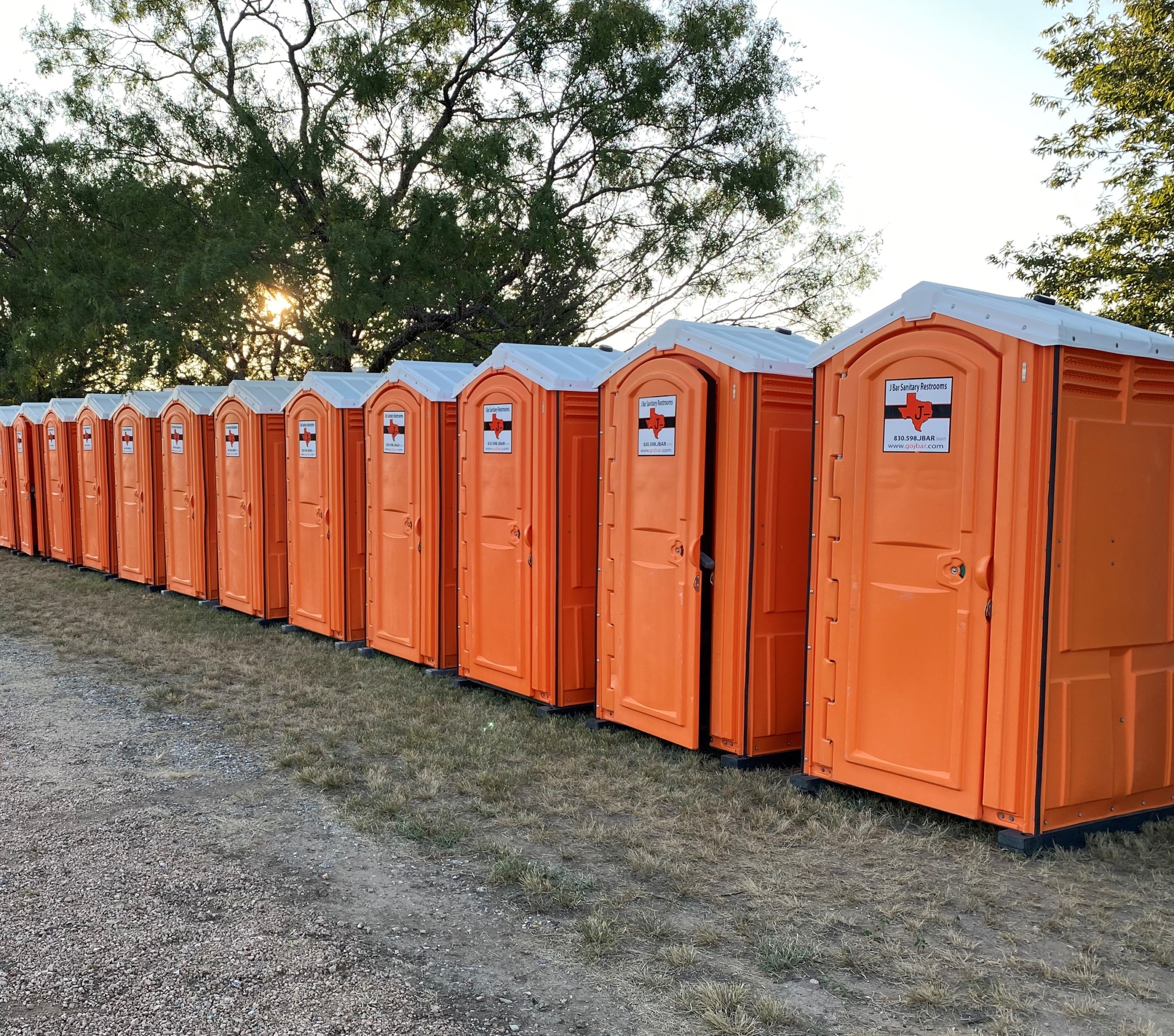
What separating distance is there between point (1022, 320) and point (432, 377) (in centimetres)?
453

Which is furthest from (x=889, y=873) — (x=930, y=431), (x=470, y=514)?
(x=470, y=514)

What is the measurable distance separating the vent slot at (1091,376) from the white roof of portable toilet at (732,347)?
1.24 metres

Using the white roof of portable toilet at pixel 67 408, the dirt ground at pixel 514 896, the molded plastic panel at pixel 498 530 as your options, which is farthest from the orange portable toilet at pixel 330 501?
the white roof of portable toilet at pixel 67 408

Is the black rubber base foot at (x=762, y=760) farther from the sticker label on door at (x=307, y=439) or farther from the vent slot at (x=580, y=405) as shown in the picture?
the sticker label on door at (x=307, y=439)

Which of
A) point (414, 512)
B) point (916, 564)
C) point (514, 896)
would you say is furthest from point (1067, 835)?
point (414, 512)

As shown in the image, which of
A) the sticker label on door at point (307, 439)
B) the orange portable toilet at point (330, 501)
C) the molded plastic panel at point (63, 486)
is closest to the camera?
the orange portable toilet at point (330, 501)

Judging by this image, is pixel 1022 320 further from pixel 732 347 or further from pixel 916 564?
pixel 732 347

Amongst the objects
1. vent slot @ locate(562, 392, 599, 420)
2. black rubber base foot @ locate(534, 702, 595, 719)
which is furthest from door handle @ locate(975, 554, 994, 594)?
black rubber base foot @ locate(534, 702, 595, 719)

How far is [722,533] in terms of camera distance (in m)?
5.49

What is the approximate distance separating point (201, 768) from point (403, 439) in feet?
10.1

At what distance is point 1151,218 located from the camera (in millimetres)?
17734

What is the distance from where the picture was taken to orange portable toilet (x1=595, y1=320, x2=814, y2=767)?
5.40m

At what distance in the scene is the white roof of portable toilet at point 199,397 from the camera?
35.1 feet

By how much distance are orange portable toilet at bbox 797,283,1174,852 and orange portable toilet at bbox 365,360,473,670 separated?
11.4 feet
